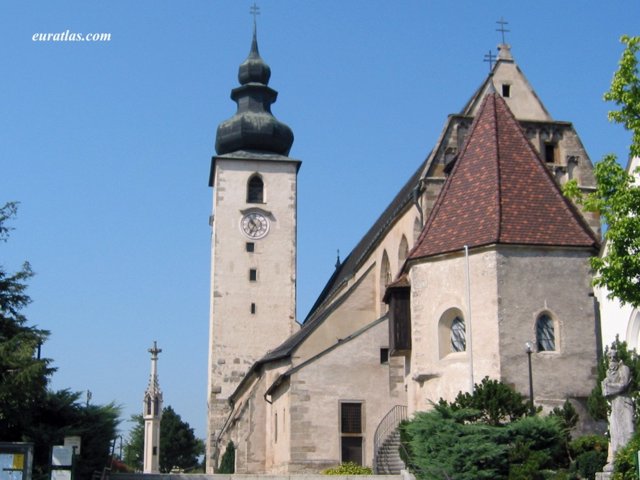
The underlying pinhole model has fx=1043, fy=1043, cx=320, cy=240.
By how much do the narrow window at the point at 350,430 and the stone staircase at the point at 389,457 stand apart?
176 centimetres

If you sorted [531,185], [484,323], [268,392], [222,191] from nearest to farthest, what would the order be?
[484,323] < [531,185] < [268,392] < [222,191]

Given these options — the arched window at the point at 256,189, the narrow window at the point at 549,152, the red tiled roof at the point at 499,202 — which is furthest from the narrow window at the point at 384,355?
the arched window at the point at 256,189

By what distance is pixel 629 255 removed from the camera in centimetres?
1831

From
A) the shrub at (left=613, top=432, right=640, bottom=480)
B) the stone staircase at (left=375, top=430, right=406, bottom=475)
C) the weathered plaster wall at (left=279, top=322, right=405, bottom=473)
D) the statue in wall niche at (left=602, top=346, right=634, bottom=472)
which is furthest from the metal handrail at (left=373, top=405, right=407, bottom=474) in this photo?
the shrub at (left=613, top=432, right=640, bottom=480)

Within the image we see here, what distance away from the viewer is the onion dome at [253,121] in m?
52.3

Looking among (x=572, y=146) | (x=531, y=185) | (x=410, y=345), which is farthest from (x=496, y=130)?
(x=410, y=345)

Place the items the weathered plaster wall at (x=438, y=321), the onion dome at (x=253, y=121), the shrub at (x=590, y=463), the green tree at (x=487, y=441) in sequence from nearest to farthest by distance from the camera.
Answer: the shrub at (x=590, y=463), the green tree at (x=487, y=441), the weathered plaster wall at (x=438, y=321), the onion dome at (x=253, y=121)

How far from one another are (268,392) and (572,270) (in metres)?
14.4

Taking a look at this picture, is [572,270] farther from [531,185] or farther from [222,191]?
[222,191]

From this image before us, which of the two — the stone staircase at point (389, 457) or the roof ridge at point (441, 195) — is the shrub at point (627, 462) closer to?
the roof ridge at point (441, 195)

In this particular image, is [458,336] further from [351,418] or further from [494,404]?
[351,418]

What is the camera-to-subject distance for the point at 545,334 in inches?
1008

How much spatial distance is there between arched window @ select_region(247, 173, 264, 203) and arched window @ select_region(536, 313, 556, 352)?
2849 centimetres

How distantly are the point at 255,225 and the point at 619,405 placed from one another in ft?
114
